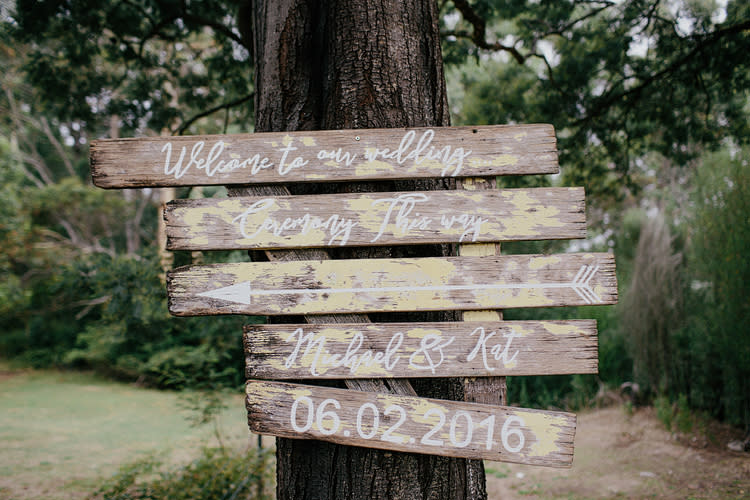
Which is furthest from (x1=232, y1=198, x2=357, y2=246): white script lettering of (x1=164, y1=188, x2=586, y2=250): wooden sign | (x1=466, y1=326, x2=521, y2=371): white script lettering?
(x1=466, y1=326, x2=521, y2=371): white script lettering

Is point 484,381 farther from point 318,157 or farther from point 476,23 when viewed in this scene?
point 476,23

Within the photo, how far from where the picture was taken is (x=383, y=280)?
5.40 feet

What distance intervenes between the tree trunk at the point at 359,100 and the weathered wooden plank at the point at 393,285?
0.15 metres

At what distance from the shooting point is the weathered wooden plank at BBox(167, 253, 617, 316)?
1636 millimetres

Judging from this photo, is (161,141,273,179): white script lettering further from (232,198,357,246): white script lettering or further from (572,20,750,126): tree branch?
(572,20,750,126): tree branch

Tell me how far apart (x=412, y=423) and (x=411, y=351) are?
249 mm

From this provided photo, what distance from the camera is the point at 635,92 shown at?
4809 mm

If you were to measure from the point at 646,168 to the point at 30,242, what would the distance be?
730 inches

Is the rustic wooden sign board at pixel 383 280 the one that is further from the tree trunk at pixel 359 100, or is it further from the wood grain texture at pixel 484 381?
the tree trunk at pixel 359 100

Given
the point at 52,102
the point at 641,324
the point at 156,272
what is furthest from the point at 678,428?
the point at 52,102


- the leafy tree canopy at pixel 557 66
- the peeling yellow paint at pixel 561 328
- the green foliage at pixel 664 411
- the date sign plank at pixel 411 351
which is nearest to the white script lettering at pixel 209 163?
the date sign plank at pixel 411 351

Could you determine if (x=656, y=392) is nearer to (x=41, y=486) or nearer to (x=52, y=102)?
(x=41, y=486)

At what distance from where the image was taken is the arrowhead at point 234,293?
1.64m

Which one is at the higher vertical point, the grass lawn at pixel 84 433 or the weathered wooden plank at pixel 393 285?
the weathered wooden plank at pixel 393 285
